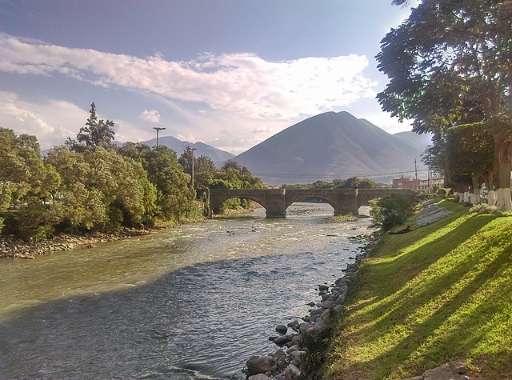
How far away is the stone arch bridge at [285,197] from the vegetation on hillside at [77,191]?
1080 inches

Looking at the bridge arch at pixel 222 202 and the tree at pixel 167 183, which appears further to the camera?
the bridge arch at pixel 222 202

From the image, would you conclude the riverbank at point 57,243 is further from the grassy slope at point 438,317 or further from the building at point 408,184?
the building at point 408,184

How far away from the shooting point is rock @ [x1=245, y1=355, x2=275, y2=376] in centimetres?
1338

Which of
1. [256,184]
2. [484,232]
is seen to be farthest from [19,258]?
[256,184]

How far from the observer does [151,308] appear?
22.6 metres

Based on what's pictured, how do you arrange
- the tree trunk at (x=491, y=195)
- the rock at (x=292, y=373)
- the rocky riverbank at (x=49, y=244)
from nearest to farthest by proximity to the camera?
the rock at (x=292, y=373) < the tree trunk at (x=491, y=195) < the rocky riverbank at (x=49, y=244)

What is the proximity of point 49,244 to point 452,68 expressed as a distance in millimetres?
43401

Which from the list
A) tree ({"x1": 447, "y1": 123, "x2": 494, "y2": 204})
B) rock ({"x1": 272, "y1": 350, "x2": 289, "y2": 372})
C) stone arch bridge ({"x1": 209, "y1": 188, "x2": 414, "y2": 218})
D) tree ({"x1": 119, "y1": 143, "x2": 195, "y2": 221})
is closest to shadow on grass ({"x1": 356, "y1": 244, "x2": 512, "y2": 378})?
rock ({"x1": 272, "y1": 350, "x2": 289, "y2": 372})

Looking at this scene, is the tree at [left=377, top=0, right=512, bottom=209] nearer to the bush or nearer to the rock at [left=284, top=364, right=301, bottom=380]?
the rock at [left=284, top=364, right=301, bottom=380]

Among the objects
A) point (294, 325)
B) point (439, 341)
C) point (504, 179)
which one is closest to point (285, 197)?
point (504, 179)

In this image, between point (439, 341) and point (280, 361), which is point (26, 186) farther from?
point (439, 341)

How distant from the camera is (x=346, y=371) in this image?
A: 934cm

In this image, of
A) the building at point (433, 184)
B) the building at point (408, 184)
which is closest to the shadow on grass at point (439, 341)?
the building at point (433, 184)

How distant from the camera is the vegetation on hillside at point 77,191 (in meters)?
43.6
